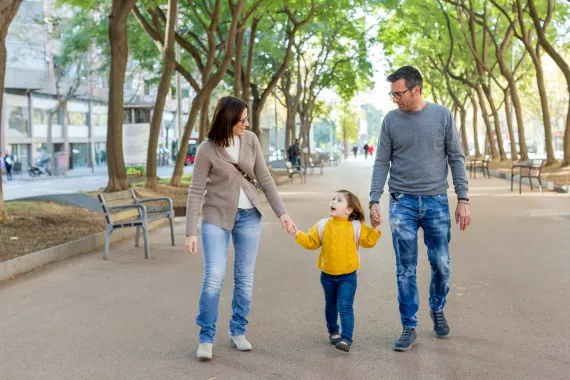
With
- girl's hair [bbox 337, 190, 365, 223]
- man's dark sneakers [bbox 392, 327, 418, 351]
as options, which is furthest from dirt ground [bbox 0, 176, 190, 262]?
man's dark sneakers [bbox 392, 327, 418, 351]

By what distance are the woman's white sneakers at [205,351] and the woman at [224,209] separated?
0.01 m

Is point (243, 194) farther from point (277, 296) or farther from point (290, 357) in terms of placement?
point (277, 296)

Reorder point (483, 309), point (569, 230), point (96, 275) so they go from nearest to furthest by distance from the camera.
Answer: point (483, 309) → point (96, 275) → point (569, 230)

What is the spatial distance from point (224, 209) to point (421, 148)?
4.57ft

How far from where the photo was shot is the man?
625cm

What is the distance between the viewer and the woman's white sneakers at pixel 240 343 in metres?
6.19

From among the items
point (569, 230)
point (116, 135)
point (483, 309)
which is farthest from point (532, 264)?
point (116, 135)

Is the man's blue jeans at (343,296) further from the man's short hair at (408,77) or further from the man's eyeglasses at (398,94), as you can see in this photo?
the man's short hair at (408,77)

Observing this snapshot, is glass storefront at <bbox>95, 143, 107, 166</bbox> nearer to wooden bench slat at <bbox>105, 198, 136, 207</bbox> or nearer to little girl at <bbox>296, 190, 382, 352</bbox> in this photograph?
wooden bench slat at <bbox>105, 198, 136, 207</bbox>

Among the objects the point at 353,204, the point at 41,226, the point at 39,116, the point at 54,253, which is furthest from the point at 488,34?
the point at 353,204

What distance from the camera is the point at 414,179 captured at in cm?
630

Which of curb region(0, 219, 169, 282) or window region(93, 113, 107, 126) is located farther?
window region(93, 113, 107, 126)

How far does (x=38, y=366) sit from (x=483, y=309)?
3.62 m

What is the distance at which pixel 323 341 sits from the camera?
6.42m
